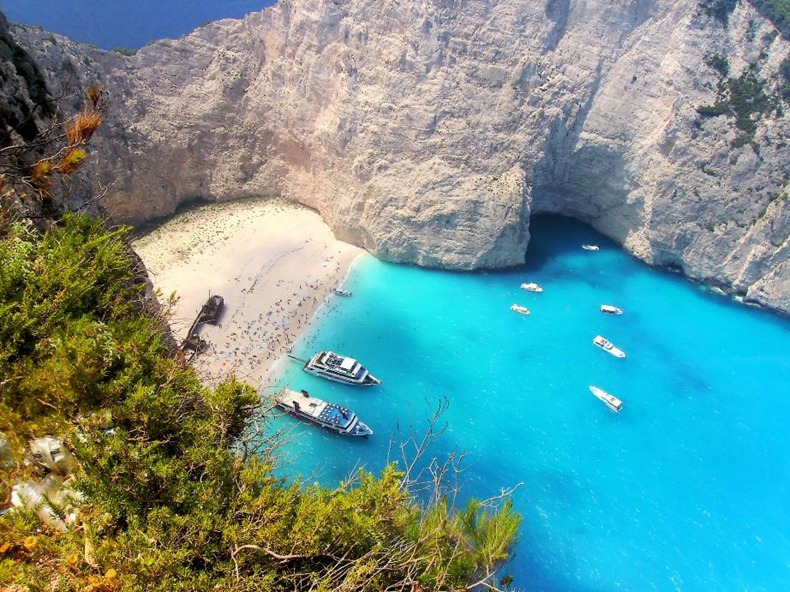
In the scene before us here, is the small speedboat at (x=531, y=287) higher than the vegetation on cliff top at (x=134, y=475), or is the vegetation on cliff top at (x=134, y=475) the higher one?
the vegetation on cliff top at (x=134, y=475)

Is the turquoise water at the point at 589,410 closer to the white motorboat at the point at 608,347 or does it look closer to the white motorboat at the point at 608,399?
the white motorboat at the point at 608,399

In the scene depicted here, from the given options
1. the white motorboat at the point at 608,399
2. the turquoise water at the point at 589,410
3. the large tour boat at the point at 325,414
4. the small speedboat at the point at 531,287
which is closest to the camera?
the turquoise water at the point at 589,410

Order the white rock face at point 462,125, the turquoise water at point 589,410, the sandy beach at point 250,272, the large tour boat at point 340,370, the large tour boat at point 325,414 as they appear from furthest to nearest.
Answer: the white rock face at point 462,125
the sandy beach at point 250,272
the large tour boat at point 340,370
the large tour boat at point 325,414
the turquoise water at point 589,410

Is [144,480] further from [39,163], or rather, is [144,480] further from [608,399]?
[608,399]

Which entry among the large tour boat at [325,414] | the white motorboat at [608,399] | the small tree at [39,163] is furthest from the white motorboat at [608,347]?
the small tree at [39,163]

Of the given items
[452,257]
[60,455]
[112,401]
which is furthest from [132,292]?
[452,257]

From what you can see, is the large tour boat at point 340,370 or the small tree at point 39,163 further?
the large tour boat at point 340,370

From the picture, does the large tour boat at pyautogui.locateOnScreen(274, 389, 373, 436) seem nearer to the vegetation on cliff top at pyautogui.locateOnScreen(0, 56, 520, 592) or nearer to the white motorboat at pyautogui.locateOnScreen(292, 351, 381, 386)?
the white motorboat at pyautogui.locateOnScreen(292, 351, 381, 386)

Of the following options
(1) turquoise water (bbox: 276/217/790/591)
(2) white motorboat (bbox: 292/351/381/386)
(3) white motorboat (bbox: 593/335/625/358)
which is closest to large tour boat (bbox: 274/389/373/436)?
(1) turquoise water (bbox: 276/217/790/591)

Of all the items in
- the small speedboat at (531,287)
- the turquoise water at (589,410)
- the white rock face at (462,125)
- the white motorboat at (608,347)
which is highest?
the white rock face at (462,125)
